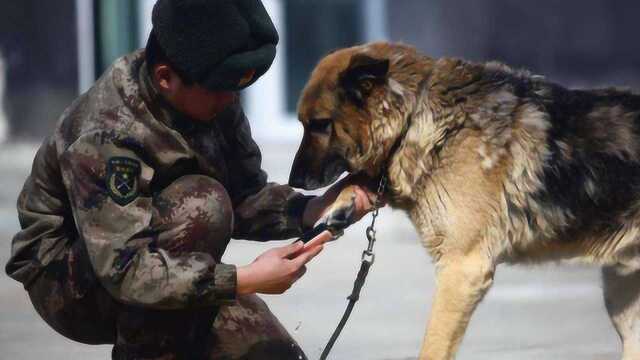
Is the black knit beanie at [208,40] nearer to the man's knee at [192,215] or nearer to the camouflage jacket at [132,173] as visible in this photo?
the camouflage jacket at [132,173]

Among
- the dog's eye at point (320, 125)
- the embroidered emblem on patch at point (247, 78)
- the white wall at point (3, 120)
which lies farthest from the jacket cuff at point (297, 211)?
the white wall at point (3, 120)

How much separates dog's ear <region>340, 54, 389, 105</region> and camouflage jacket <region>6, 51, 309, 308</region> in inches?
14.0

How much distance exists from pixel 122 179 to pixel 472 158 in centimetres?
116

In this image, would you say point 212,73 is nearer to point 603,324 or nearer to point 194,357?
point 194,357

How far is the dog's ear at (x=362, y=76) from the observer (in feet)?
14.0

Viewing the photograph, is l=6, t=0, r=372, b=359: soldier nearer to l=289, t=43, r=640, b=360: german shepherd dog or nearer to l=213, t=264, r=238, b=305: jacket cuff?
l=213, t=264, r=238, b=305: jacket cuff

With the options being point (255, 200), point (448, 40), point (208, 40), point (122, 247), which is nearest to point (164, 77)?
point (208, 40)

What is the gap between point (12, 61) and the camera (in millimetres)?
11125

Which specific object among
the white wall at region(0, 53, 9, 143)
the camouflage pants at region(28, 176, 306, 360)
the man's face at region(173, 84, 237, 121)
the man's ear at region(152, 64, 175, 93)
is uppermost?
the man's ear at region(152, 64, 175, 93)

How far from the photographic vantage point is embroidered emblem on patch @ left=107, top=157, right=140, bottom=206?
3738mm

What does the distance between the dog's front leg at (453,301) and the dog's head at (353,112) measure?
0.43 m

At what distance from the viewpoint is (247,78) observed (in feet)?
12.3

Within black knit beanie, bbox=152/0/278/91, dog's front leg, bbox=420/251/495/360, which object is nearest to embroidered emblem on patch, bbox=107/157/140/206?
black knit beanie, bbox=152/0/278/91

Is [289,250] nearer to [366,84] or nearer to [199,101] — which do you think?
[199,101]
